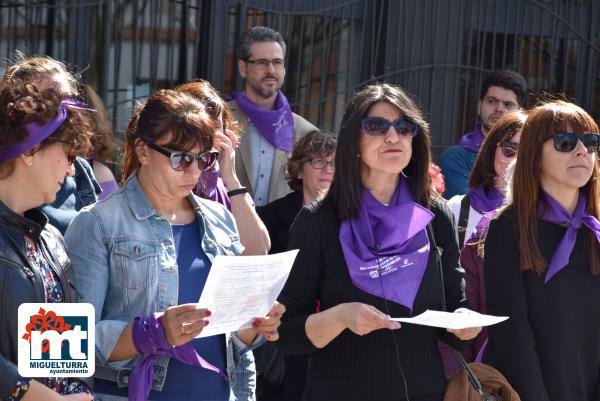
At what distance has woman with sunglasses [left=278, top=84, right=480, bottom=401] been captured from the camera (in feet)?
11.7

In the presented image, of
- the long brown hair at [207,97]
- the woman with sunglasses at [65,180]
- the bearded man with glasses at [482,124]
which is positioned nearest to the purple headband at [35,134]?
the woman with sunglasses at [65,180]

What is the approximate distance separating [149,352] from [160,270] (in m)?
0.28

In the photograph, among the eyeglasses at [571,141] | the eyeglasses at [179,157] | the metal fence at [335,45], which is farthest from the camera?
the metal fence at [335,45]

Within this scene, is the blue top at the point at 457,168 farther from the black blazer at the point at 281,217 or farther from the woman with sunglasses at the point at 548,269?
the woman with sunglasses at the point at 548,269

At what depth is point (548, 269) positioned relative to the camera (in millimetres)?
3891

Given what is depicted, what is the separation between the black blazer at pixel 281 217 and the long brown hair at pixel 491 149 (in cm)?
92

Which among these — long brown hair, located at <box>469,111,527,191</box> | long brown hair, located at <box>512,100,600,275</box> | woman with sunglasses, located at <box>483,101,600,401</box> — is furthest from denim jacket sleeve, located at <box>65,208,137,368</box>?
long brown hair, located at <box>469,111,527,191</box>

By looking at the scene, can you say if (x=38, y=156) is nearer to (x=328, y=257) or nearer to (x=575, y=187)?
(x=328, y=257)

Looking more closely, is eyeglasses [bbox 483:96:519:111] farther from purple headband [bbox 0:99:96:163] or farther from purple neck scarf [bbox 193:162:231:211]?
purple headband [bbox 0:99:96:163]

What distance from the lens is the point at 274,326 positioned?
134 inches

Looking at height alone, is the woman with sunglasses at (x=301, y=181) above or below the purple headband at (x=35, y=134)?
below

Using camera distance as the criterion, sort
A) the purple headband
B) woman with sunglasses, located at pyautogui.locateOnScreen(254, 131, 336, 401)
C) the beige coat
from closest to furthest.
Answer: the purple headband
woman with sunglasses, located at pyautogui.locateOnScreen(254, 131, 336, 401)
the beige coat

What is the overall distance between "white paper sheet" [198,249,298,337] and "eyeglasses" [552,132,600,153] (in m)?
1.41

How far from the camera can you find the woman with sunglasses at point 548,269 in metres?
3.83
